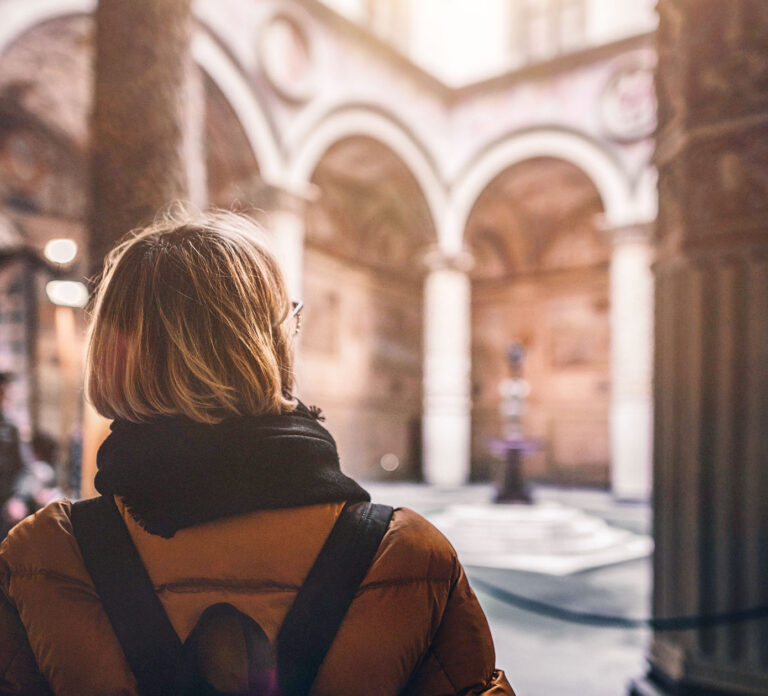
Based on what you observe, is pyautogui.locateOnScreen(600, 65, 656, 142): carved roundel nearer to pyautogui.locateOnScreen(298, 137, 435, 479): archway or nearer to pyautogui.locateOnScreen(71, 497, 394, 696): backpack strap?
pyautogui.locateOnScreen(298, 137, 435, 479): archway

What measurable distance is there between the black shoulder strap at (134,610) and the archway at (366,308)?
39.4 ft

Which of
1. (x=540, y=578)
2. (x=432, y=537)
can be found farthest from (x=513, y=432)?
(x=432, y=537)

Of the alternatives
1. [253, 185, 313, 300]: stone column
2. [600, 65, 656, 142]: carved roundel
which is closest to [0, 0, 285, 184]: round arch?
[253, 185, 313, 300]: stone column

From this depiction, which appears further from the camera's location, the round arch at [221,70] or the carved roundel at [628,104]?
the carved roundel at [628,104]

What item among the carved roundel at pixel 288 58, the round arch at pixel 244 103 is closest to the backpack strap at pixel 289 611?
the round arch at pixel 244 103

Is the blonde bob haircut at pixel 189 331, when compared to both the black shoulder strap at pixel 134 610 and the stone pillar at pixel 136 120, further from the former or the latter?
the stone pillar at pixel 136 120

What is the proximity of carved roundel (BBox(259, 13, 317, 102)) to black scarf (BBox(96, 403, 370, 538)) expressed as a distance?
9.43 meters

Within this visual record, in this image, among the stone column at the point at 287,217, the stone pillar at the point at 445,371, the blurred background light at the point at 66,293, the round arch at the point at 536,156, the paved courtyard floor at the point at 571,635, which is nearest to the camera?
the paved courtyard floor at the point at 571,635

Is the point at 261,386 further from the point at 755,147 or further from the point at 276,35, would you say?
the point at 276,35

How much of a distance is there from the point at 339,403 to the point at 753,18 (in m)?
12.2

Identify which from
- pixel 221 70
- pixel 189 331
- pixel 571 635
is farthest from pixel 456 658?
pixel 221 70

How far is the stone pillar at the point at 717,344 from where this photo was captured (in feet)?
8.30

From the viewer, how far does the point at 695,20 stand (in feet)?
8.70

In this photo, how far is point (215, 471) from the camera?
35.4 inches
